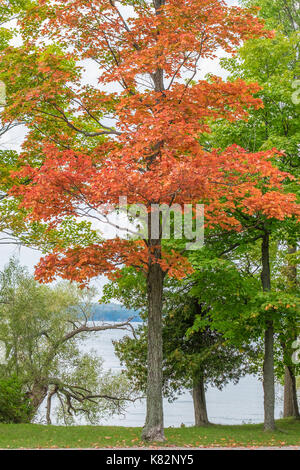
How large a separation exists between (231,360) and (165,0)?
507 inches

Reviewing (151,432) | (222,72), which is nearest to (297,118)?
(222,72)

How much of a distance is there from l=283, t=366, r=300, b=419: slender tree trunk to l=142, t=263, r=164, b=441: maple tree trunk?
1033cm

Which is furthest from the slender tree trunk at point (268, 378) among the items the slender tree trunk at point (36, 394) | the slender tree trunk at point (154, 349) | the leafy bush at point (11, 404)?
→ the slender tree trunk at point (36, 394)

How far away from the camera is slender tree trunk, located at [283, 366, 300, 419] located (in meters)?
20.8

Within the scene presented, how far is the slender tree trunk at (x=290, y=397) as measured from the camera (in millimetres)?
20844

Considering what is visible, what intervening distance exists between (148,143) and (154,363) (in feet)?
A: 16.5

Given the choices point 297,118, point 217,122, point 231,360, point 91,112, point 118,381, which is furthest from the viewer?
point 118,381

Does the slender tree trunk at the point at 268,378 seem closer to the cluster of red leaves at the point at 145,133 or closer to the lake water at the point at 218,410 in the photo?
the cluster of red leaves at the point at 145,133

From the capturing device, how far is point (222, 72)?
61.2 feet

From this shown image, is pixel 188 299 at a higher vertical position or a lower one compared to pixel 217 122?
lower

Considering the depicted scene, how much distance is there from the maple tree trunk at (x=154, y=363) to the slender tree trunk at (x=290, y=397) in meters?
10.3

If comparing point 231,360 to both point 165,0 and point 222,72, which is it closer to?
point 222,72

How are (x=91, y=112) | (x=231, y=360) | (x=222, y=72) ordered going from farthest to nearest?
(x=231, y=360), (x=222, y=72), (x=91, y=112)

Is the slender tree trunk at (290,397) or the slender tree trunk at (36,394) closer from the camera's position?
the slender tree trunk at (290,397)
